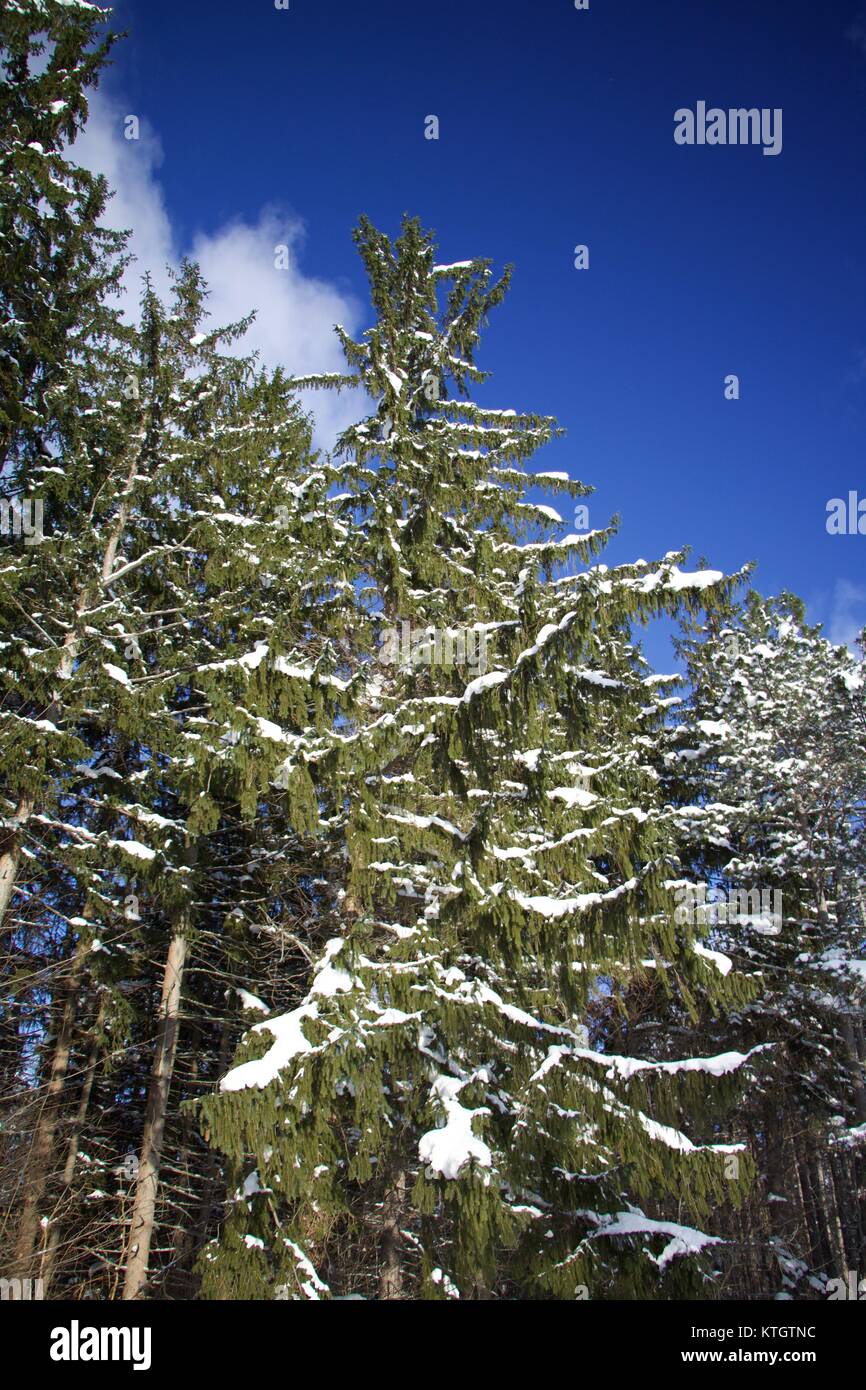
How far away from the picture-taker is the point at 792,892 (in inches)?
540

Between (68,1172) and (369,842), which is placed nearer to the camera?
(369,842)

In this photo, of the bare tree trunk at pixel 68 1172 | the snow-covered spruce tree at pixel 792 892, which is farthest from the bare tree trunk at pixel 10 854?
the snow-covered spruce tree at pixel 792 892

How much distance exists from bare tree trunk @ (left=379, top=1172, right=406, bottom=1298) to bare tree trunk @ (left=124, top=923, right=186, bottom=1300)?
8.45ft

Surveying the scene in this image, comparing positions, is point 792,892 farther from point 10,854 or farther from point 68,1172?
point 10,854

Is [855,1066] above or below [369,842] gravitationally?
below

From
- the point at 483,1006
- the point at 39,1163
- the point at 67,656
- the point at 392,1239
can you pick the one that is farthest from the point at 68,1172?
the point at 483,1006

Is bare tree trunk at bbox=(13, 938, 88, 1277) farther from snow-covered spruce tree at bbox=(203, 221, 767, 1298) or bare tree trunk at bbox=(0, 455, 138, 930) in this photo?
snow-covered spruce tree at bbox=(203, 221, 767, 1298)

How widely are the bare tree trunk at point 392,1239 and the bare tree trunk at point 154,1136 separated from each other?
2577 millimetres

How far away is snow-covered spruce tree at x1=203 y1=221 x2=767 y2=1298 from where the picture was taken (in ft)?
18.1

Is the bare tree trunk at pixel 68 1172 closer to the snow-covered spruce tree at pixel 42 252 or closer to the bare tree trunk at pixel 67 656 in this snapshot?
the bare tree trunk at pixel 67 656

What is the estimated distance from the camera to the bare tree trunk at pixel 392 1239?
7.24 metres

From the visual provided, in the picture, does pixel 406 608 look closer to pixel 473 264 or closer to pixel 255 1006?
pixel 255 1006

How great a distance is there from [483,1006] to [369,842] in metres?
1.71
